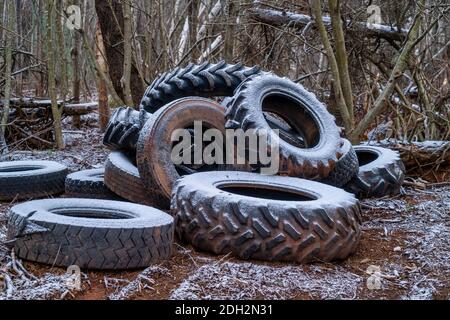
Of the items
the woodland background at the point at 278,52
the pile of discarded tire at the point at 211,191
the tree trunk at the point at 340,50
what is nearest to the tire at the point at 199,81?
the pile of discarded tire at the point at 211,191

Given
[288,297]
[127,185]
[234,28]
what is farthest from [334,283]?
[234,28]

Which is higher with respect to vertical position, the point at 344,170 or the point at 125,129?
the point at 125,129

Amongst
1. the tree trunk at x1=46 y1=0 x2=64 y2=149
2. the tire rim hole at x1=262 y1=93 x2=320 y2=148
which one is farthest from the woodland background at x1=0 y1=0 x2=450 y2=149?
the tire rim hole at x1=262 y1=93 x2=320 y2=148

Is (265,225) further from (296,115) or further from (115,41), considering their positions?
(115,41)

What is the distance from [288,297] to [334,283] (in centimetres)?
33

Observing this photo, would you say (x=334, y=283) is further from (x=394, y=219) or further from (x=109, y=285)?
(x=394, y=219)

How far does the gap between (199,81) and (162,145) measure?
1030 millimetres

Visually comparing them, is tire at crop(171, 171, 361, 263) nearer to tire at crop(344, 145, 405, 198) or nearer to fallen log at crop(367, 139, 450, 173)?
tire at crop(344, 145, 405, 198)

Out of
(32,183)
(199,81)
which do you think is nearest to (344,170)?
(199,81)

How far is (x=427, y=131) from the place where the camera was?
7.46 metres

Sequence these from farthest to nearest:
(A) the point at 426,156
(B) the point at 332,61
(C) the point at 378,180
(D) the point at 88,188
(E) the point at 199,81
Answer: (B) the point at 332,61 < (A) the point at 426,156 < (E) the point at 199,81 < (C) the point at 378,180 < (D) the point at 88,188

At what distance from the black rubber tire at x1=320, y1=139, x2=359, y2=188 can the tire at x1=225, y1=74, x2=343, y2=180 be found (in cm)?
8

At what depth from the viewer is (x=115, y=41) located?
787 cm

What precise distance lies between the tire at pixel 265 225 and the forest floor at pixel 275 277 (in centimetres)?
7
